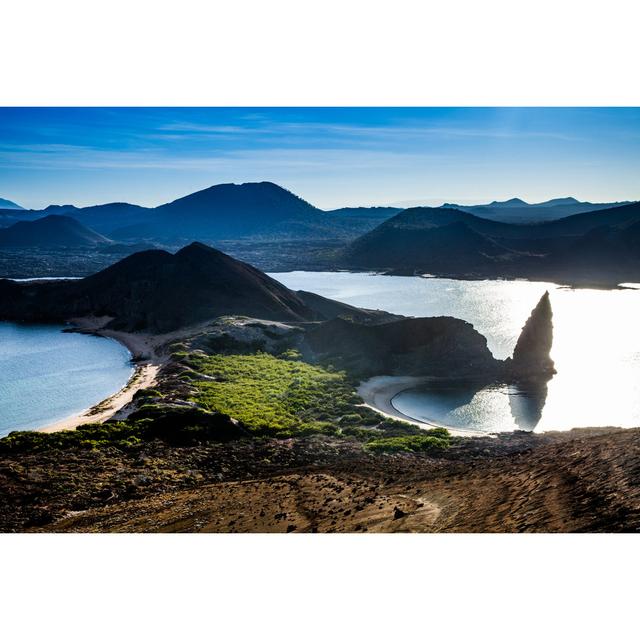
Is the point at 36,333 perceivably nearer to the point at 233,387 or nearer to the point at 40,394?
the point at 40,394

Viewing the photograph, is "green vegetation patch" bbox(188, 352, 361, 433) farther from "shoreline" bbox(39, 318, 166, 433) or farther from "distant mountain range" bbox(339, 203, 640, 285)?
"distant mountain range" bbox(339, 203, 640, 285)

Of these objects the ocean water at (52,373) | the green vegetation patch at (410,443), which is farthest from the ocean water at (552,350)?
the ocean water at (52,373)

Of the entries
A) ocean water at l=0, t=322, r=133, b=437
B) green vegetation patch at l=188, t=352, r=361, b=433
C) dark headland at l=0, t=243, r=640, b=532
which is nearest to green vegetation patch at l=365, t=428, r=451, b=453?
dark headland at l=0, t=243, r=640, b=532

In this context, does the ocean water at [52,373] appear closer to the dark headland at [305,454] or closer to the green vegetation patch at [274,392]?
the dark headland at [305,454]

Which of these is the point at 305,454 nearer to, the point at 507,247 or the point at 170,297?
the point at 170,297

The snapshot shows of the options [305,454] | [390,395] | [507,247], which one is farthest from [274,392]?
[507,247]
